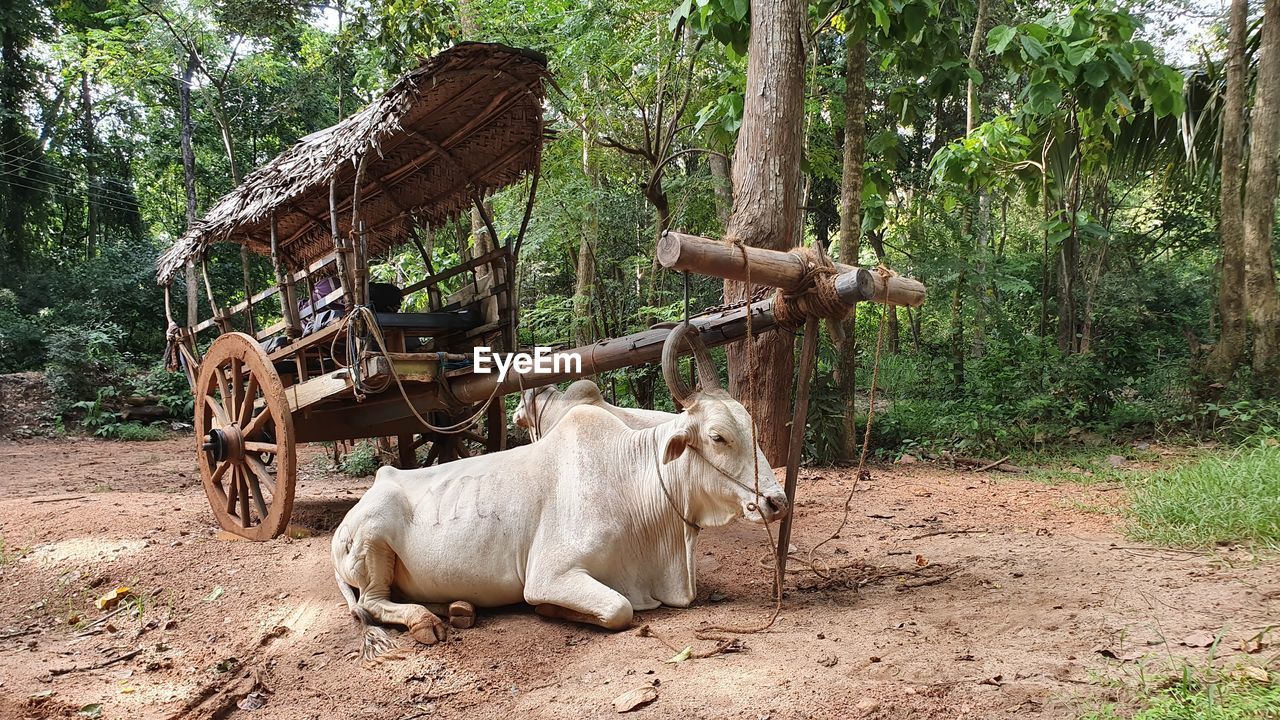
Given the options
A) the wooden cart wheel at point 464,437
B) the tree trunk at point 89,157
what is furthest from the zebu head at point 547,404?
the tree trunk at point 89,157

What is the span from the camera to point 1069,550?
4.33 metres

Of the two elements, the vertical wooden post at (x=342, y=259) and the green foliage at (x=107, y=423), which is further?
the green foliage at (x=107, y=423)

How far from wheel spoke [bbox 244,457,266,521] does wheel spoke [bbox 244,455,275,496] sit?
0.14 ft

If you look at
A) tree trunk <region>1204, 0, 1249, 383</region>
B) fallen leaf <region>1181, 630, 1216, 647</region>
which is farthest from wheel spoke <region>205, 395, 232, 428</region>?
tree trunk <region>1204, 0, 1249, 383</region>

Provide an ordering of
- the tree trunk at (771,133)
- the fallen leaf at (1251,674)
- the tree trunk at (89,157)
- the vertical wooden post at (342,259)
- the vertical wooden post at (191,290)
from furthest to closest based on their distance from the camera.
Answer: the tree trunk at (89,157) < the vertical wooden post at (191,290) < the tree trunk at (771,133) < the vertical wooden post at (342,259) < the fallen leaf at (1251,674)

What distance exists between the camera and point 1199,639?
9.36ft

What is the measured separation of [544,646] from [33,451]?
40.0 ft

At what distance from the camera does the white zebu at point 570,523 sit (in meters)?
3.75

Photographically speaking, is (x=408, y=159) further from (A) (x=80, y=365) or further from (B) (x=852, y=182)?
(A) (x=80, y=365)

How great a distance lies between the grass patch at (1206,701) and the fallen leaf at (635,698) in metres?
1.38

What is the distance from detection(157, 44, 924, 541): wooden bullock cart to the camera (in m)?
5.03

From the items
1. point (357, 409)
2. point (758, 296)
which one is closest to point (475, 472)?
point (758, 296)

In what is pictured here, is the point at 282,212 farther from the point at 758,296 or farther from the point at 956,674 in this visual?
the point at 956,674

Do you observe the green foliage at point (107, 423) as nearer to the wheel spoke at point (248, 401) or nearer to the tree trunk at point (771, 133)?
the wheel spoke at point (248, 401)
